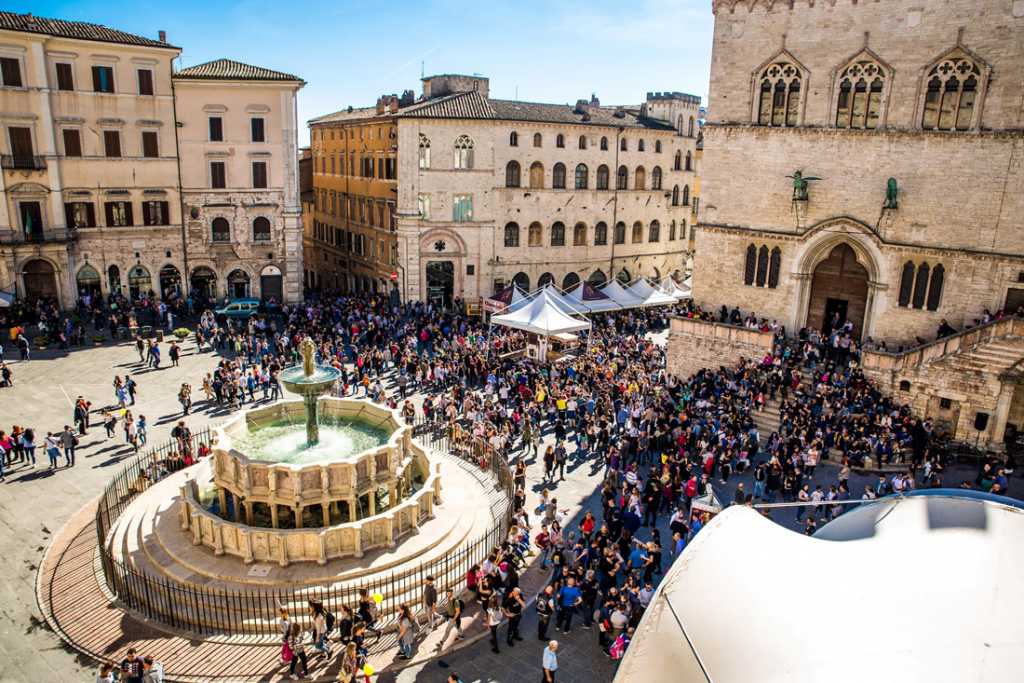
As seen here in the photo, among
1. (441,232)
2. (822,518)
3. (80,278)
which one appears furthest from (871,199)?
(80,278)

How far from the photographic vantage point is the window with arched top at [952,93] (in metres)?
23.2

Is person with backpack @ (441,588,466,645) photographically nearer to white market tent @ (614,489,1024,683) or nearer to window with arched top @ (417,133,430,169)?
white market tent @ (614,489,1024,683)

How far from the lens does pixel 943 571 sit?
6.82 m

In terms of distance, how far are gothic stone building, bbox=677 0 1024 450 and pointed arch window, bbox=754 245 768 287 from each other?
0.06 m

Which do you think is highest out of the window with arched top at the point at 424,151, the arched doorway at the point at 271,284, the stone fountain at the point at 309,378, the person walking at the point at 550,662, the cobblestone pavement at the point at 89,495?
the window with arched top at the point at 424,151

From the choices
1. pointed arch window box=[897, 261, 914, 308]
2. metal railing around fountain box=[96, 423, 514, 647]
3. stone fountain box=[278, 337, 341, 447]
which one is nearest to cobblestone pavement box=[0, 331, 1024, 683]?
metal railing around fountain box=[96, 423, 514, 647]

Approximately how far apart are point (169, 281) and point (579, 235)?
74.9ft

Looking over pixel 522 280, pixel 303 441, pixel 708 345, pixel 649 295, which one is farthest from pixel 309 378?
pixel 522 280

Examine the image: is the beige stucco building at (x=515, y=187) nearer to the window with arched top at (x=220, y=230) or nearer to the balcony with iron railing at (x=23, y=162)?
the window with arched top at (x=220, y=230)

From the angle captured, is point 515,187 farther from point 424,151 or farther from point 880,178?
point 880,178

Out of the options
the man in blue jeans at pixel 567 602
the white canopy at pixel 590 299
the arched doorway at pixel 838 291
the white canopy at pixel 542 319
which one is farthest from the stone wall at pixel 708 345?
the man in blue jeans at pixel 567 602

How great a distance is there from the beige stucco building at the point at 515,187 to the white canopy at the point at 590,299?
21.4 ft

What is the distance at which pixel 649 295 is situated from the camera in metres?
38.8

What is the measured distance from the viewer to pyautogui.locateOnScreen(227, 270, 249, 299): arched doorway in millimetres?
39406
